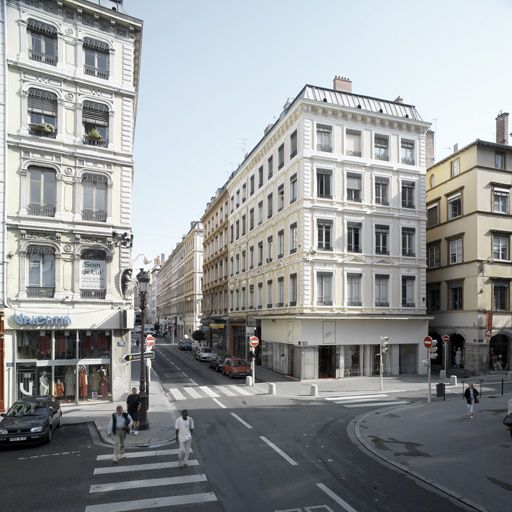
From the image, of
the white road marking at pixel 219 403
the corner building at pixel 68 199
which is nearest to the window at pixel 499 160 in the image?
the corner building at pixel 68 199

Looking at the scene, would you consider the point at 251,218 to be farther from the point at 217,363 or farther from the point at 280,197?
the point at 217,363

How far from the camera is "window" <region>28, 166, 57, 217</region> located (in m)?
23.2

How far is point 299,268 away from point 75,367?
16.8 m

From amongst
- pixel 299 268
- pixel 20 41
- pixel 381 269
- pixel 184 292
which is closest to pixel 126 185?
pixel 20 41

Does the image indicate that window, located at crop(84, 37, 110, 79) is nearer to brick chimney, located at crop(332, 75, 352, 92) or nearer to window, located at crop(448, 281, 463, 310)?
brick chimney, located at crop(332, 75, 352, 92)

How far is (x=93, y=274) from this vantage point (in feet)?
80.2

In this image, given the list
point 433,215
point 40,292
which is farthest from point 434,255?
point 40,292

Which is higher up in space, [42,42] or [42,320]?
[42,42]

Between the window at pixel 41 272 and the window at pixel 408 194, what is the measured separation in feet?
86.0

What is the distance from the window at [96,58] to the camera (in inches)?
980

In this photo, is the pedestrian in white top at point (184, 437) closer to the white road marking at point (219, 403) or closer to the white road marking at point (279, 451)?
the white road marking at point (279, 451)

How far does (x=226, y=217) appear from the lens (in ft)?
189

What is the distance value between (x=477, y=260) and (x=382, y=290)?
7.97 m

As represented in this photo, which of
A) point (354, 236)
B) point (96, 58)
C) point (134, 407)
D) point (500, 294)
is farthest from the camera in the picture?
point (500, 294)
